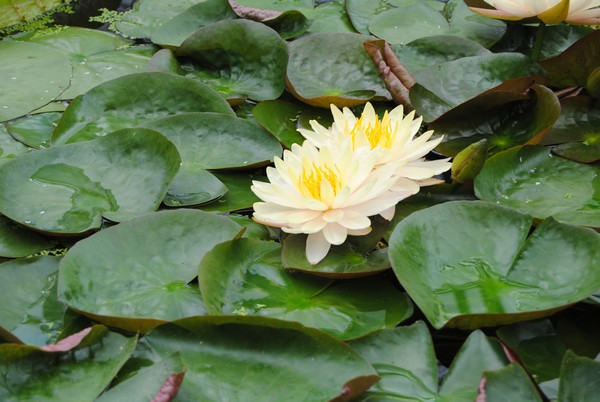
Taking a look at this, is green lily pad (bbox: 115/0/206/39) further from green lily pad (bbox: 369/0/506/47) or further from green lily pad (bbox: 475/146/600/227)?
green lily pad (bbox: 475/146/600/227)

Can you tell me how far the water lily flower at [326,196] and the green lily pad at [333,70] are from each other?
64cm

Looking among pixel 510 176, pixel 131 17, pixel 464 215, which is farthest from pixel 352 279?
pixel 131 17

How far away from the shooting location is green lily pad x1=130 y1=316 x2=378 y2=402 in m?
1.27

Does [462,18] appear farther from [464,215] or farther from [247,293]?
[247,293]

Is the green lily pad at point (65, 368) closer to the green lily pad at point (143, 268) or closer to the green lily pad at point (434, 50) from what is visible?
the green lily pad at point (143, 268)

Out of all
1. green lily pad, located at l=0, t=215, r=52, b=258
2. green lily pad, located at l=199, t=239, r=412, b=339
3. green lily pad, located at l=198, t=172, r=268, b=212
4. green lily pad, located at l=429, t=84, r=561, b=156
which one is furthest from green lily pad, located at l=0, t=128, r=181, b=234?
green lily pad, located at l=429, t=84, r=561, b=156

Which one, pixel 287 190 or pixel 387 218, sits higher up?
pixel 287 190

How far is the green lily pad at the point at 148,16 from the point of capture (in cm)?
275

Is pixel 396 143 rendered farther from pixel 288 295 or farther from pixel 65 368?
pixel 65 368

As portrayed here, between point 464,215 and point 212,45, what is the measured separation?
1.20 metres

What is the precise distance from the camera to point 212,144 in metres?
2.05

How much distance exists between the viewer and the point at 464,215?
1.63 meters

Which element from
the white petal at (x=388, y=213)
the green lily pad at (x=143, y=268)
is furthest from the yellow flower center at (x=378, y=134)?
the green lily pad at (x=143, y=268)

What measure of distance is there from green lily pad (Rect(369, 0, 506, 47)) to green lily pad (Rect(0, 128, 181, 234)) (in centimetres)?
109
